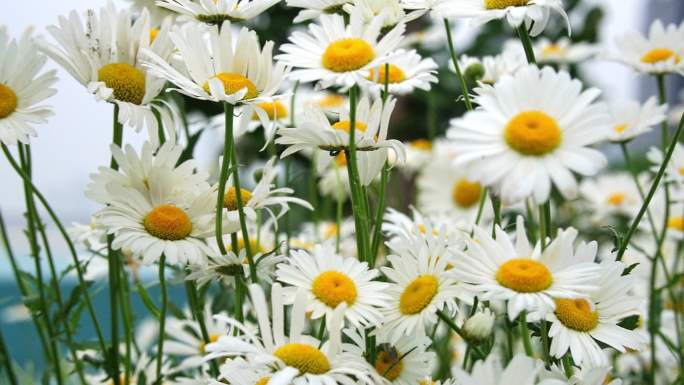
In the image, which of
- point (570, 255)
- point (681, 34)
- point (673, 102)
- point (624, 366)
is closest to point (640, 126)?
point (681, 34)

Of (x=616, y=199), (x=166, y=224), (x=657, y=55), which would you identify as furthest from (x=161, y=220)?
(x=616, y=199)

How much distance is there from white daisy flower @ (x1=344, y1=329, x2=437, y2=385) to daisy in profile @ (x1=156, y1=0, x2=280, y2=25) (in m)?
0.24

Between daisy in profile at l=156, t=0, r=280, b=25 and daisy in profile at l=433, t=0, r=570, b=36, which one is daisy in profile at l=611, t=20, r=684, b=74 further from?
daisy in profile at l=156, t=0, r=280, b=25

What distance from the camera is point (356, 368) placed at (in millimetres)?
507

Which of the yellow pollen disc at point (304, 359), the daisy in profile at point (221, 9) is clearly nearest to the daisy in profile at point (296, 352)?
the yellow pollen disc at point (304, 359)

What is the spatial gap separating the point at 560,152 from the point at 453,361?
32.0 inches

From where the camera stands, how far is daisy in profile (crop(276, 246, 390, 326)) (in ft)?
1.87

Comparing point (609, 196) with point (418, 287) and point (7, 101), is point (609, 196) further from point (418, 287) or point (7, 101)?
point (7, 101)

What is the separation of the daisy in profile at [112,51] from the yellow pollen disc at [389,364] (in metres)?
0.22

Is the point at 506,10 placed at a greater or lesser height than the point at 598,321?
greater

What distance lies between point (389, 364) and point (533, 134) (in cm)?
22

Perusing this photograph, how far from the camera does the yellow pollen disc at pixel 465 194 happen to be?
1.46 m

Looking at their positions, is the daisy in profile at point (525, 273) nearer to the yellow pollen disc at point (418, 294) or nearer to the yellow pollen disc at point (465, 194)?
the yellow pollen disc at point (418, 294)

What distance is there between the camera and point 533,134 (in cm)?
46
